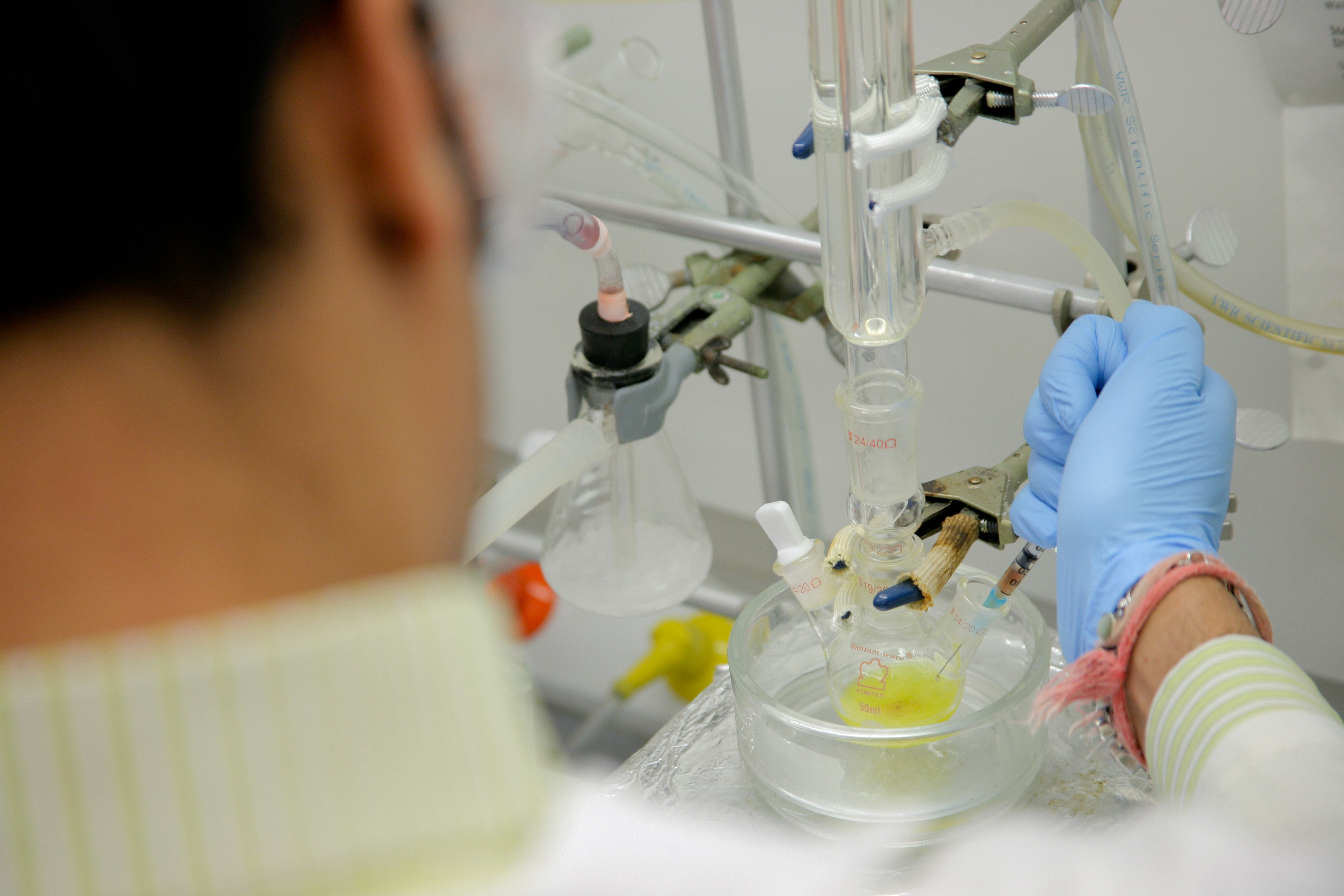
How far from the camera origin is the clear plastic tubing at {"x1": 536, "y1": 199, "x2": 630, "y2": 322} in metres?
1.02

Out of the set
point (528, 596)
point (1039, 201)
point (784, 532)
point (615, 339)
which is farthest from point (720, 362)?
point (528, 596)

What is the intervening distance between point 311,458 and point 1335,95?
4.07 feet

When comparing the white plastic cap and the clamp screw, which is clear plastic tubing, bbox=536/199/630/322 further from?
the white plastic cap

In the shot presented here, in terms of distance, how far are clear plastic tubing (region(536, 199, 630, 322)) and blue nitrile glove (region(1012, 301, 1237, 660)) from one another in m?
0.40

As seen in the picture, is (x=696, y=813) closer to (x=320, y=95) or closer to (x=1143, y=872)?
(x=1143, y=872)

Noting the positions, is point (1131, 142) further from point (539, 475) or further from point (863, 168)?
point (539, 475)

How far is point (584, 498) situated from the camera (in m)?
1.22

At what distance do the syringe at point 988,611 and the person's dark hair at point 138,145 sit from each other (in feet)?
2.32

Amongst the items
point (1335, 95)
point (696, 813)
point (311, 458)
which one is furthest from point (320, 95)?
point (1335, 95)

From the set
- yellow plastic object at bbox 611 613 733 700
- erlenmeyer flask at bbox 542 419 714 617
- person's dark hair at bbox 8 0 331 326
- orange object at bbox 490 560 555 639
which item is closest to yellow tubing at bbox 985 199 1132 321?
erlenmeyer flask at bbox 542 419 714 617

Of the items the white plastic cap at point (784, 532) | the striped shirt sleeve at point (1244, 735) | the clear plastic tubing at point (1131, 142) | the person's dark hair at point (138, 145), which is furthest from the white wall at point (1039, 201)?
the person's dark hair at point (138, 145)

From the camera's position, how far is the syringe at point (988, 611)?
85 cm

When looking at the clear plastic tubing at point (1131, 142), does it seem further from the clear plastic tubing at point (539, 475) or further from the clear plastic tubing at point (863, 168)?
the clear plastic tubing at point (539, 475)

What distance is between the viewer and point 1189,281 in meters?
1.10
